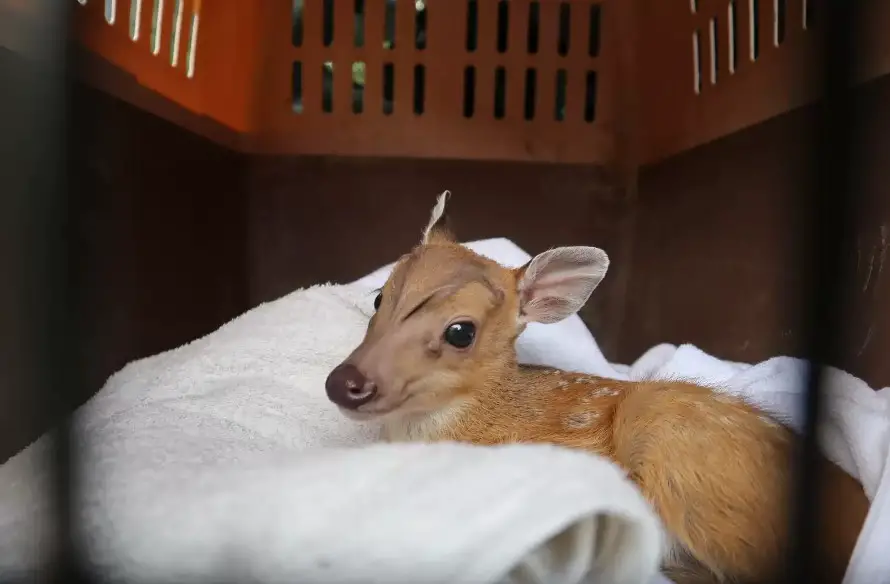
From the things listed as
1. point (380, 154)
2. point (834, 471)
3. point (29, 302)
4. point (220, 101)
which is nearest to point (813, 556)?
point (834, 471)

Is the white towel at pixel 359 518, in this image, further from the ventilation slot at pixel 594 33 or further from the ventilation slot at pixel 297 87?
the ventilation slot at pixel 594 33

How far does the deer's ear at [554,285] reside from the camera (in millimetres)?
1606

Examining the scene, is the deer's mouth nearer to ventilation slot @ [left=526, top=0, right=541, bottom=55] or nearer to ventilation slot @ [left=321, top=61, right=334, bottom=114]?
ventilation slot @ [left=321, top=61, right=334, bottom=114]

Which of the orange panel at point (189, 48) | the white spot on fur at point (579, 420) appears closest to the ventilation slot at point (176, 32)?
the orange panel at point (189, 48)

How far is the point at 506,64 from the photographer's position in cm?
251

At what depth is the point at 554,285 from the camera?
1.65 m

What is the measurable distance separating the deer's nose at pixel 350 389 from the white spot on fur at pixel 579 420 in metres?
0.42

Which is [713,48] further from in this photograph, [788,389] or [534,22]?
[788,389]

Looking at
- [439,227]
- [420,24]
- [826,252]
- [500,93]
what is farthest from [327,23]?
[826,252]

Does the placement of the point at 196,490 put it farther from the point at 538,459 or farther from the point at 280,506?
the point at 538,459

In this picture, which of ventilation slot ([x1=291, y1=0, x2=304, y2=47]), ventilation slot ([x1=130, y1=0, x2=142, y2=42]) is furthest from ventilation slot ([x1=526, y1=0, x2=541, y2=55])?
ventilation slot ([x1=130, y1=0, x2=142, y2=42])

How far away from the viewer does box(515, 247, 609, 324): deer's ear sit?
1.61 m

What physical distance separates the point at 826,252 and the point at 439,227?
106cm

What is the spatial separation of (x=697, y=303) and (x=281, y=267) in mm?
1432
